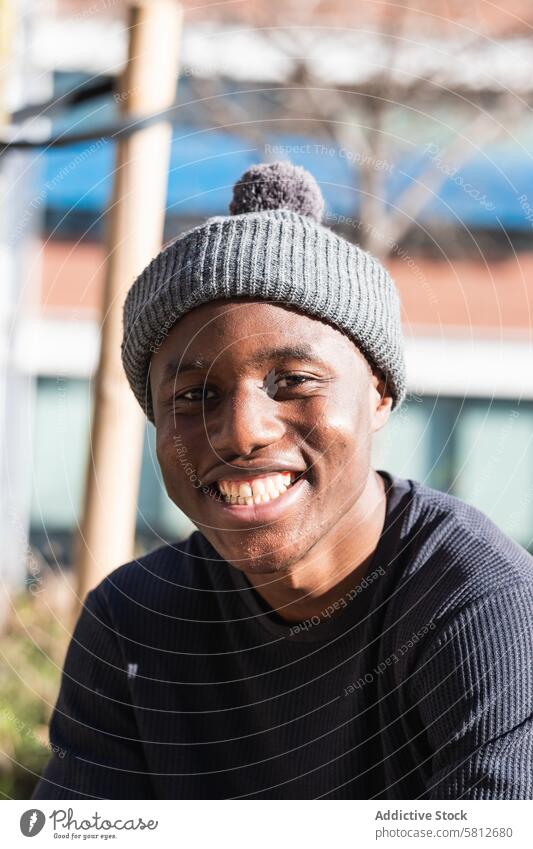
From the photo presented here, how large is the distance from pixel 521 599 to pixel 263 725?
530 millimetres

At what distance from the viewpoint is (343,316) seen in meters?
1.63

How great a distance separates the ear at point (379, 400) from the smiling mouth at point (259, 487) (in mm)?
208

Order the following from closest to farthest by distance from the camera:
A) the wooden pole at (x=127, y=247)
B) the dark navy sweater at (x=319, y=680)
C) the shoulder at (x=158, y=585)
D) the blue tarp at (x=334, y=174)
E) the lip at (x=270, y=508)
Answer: the dark navy sweater at (x=319, y=680), the lip at (x=270, y=508), the shoulder at (x=158, y=585), the wooden pole at (x=127, y=247), the blue tarp at (x=334, y=174)

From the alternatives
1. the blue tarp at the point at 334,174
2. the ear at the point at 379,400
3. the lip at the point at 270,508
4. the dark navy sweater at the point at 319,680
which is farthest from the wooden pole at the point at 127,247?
the blue tarp at the point at 334,174

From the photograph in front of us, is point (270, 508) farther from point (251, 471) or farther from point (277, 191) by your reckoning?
point (277, 191)

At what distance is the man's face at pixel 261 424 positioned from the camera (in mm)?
1547

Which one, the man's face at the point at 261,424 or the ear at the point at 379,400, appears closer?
the man's face at the point at 261,424

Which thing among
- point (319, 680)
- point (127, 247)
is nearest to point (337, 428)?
point (319, 680)

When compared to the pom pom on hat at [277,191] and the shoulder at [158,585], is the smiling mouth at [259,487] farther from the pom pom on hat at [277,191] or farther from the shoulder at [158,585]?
the pom pom on hat at [277,191]

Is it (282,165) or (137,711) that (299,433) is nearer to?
(282,165)

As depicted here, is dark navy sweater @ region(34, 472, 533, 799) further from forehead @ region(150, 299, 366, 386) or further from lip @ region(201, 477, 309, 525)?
forehead @ region(150, 299, 366, 386)

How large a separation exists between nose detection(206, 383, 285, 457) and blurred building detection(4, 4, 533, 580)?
63.1 inches

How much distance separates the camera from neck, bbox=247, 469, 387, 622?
172 cm
